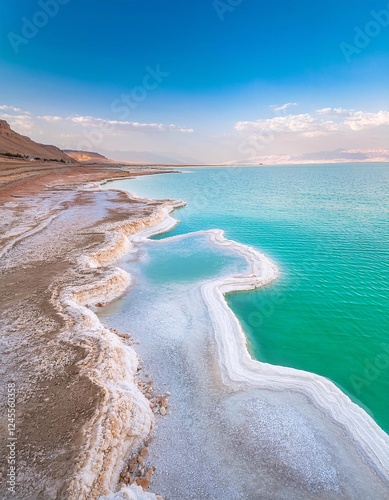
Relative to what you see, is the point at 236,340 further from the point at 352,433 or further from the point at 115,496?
the point at 115,496

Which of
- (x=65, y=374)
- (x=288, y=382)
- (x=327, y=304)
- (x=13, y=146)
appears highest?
(x=13, y=146)

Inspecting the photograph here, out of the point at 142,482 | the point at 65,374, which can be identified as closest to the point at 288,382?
the point at 142,482

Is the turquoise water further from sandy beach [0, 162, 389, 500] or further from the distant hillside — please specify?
the distant hillside

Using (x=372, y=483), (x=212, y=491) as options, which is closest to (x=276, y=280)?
(x=372, y=483)

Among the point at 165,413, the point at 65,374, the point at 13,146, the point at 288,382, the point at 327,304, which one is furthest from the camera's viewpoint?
the point at 13,146

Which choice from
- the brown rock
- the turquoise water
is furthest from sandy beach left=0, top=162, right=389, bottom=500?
the turquoise water

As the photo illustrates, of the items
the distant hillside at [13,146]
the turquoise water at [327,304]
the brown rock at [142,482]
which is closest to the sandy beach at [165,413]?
the brown rock at [142,482]

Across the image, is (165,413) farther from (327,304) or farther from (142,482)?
(327,304)

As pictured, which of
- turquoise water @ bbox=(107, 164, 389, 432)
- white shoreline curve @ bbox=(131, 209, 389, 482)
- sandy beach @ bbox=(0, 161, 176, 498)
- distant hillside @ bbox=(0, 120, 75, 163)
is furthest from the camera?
distant hillside @ bbox=(0, 120, 75, 163)
